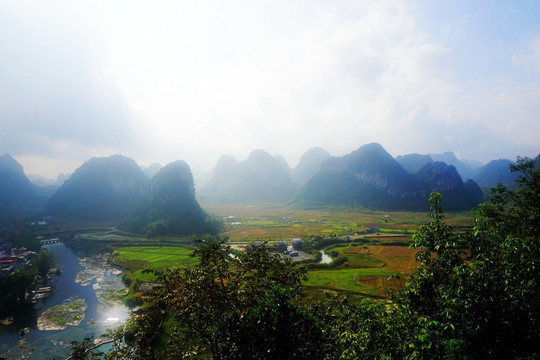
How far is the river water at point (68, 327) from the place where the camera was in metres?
20.9

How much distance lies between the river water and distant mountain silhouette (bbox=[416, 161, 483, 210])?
13726cm

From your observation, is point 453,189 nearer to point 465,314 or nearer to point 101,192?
point 465,314

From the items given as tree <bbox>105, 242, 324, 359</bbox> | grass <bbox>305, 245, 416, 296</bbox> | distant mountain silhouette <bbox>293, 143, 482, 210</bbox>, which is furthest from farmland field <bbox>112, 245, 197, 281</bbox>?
distant mountain silhouette <bbox>293, 143, 482, 210</bbox>

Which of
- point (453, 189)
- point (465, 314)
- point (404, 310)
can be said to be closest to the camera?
point (465, 314)

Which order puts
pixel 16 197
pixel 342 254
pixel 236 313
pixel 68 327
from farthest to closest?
pixel 16 197 < pixel 342 254 < pixel 68 327 < pixel 236 313

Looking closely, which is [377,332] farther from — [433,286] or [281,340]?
[281,340]

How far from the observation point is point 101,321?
2522 cm

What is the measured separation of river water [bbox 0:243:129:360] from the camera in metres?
20.9

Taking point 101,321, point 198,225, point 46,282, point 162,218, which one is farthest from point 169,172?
point 101,321

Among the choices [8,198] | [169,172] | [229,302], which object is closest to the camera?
[229,302]

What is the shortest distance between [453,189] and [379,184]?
120 feet

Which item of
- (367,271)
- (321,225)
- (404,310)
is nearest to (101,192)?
(321,225)

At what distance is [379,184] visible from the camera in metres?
150

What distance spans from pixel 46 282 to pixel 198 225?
41.7 m
